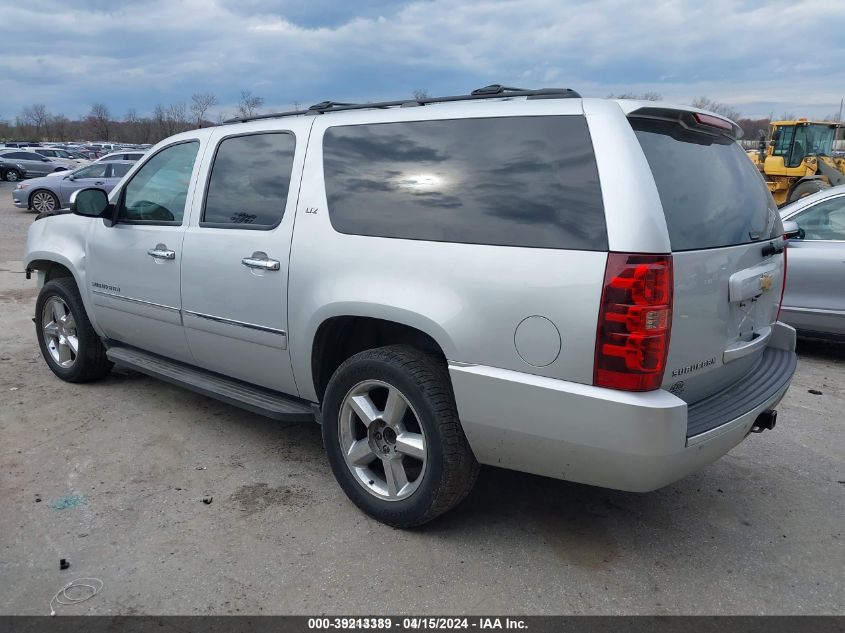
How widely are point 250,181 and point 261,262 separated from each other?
0.58m

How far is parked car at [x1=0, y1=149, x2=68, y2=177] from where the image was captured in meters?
32.2

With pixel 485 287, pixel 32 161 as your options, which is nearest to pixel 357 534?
pixel 485 287

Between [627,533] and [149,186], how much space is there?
367 centimetres

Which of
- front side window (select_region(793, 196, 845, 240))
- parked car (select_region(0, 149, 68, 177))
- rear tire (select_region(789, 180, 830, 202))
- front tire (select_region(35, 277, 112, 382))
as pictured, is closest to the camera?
front tire (select_region(35, 277, 112, 382))

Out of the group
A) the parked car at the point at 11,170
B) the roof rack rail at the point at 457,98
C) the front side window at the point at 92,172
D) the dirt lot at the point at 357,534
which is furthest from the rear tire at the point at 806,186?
the parked car at the point at 11,170

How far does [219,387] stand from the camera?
13.2 ft

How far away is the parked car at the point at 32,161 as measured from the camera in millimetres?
32250

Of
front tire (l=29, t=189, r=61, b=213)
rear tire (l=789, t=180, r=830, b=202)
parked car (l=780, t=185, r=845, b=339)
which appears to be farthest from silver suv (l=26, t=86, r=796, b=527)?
front tire (l=29, t=189, r=61, b=213)

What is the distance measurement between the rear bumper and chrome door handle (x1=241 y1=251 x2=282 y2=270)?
1208 mm

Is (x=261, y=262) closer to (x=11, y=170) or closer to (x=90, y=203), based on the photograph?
(x=90, y=203)

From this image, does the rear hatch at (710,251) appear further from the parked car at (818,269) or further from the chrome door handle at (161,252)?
the parked car at (818,269)

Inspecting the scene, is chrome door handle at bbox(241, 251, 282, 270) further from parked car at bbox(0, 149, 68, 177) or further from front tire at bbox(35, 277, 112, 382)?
parked car at bbox(0, 149, 68, 177)

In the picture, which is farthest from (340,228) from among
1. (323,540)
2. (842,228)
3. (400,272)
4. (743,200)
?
(842,228)
